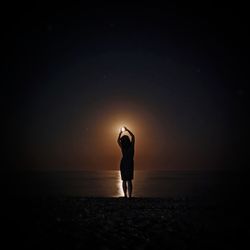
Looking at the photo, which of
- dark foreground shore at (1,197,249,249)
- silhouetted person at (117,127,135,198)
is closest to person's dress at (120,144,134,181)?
silhouetted person at (117,127,135,198)

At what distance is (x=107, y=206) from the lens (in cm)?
1336

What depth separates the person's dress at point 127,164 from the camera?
58.3 feet

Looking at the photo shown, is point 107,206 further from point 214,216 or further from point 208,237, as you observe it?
point 208,237

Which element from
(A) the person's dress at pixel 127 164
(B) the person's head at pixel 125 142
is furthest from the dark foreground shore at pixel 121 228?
(B) the person's head at pixel 125 142

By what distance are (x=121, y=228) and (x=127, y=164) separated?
864cm

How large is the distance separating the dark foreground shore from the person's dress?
4.29 metres

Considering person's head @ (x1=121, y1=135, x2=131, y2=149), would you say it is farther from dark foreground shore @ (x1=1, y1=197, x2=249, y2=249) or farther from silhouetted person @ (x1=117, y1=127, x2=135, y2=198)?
dark foreground shore @ (x1=1, y1=197, x2=249, y2=249)

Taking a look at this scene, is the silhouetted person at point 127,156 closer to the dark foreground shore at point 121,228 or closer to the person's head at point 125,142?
the person's head at point 125,142

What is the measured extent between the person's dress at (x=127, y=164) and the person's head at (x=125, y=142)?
0.20m

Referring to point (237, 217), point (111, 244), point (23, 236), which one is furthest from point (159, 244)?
point (237, 217)

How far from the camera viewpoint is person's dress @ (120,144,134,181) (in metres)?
17.8

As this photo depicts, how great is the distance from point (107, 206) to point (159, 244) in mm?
5974

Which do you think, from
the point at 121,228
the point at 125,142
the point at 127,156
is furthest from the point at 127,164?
the point at 121,228

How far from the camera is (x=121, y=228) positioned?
9281mm
